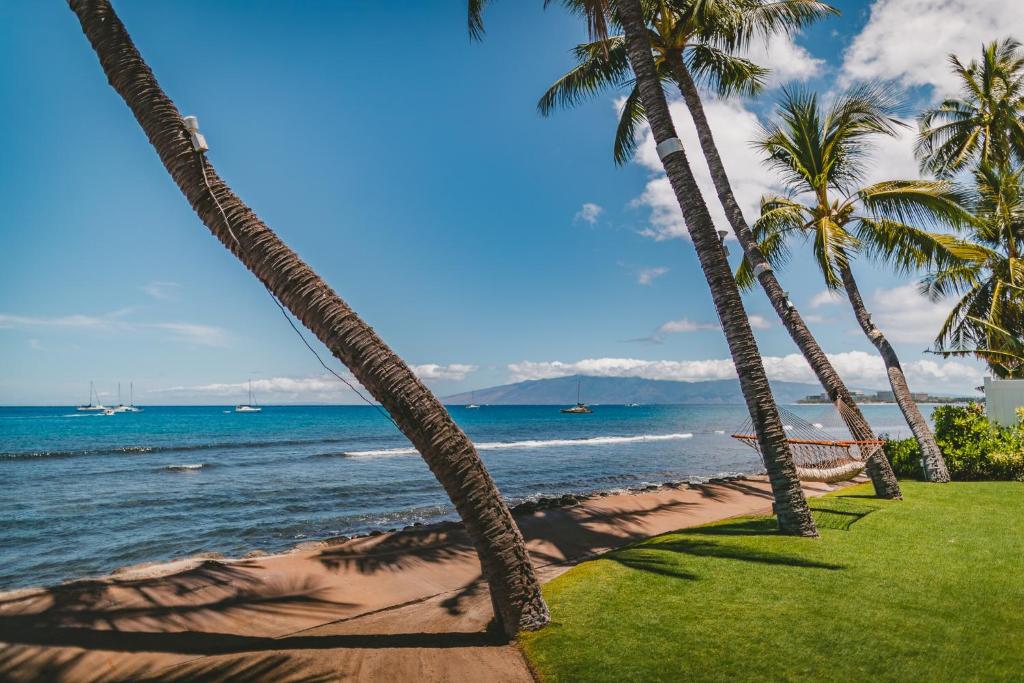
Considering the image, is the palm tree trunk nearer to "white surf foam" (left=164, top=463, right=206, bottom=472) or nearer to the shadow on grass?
the shadow on grass

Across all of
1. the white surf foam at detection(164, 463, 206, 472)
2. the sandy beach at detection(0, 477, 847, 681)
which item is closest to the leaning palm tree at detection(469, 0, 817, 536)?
the sandy beach at detection(0, 477, 847, 681)

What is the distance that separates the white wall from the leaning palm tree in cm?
841

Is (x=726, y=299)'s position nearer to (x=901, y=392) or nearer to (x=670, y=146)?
(x=670, y=146)

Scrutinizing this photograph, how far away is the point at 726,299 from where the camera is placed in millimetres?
5734

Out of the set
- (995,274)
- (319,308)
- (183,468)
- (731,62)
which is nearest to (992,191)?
(995,274)

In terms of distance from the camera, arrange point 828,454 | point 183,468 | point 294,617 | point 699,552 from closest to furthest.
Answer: point 294,617 < point 699,552 < point 828,454 < point 183,468

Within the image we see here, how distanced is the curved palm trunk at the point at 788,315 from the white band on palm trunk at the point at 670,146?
2.03 metres

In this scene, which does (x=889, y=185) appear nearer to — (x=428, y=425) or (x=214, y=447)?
(x=428, y=425)

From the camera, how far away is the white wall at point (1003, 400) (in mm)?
10836

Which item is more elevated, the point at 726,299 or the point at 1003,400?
the point at 726,299

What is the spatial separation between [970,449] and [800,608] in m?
8.04

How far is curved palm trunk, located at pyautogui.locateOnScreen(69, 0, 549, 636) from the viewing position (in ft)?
10.9

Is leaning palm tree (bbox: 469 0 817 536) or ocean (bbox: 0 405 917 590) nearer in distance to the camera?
leaning palm tree (bbox: 469 0 817 536)

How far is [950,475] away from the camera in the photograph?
31.3ft
